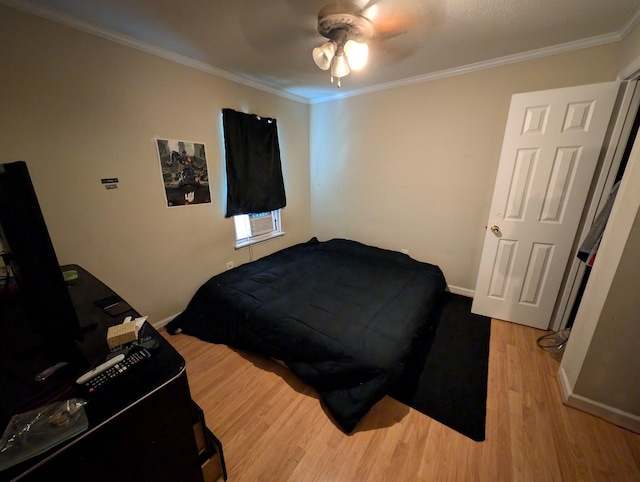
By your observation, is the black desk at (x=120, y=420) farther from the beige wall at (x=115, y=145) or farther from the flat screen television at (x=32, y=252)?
the beige wall at (x=115, y=145)

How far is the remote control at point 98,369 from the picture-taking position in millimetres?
795

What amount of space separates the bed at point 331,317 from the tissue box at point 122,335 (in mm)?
972

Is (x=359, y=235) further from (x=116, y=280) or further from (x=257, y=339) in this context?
(x=116, y=280)

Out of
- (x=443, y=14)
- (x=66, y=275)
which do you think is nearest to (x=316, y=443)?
(x=66, y=275)

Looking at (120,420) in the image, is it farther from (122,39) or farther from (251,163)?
(251,163)

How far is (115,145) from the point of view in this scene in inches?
75.2

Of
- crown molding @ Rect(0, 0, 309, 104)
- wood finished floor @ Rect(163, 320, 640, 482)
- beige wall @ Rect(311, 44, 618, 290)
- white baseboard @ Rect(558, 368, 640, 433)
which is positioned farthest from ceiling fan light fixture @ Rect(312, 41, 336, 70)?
white baseboard @ Rect(558, 368, 640, 433)

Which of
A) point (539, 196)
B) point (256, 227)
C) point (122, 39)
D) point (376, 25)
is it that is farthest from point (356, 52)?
point (256, 227)

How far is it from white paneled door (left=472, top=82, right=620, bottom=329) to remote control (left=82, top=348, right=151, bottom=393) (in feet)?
8.91

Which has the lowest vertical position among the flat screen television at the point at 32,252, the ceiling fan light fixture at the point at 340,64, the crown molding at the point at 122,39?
the flat screen television at the point at 32,252

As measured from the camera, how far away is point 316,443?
1.38 m

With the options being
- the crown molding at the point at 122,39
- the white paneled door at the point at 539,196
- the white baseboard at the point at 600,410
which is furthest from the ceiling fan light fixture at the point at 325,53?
the white baseboard at the point at 600,410

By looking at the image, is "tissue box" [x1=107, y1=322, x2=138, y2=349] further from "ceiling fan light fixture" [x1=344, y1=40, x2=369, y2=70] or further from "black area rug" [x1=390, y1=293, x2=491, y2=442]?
"ceiling fan light fixture" [x1=344, y1=40, x2=369, y2=70]

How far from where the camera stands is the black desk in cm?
66
